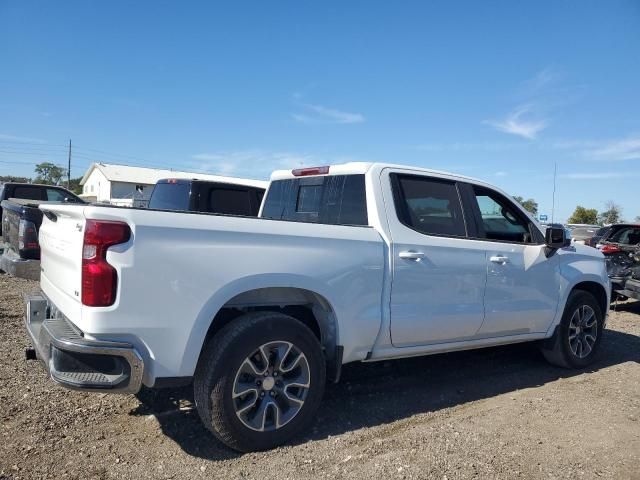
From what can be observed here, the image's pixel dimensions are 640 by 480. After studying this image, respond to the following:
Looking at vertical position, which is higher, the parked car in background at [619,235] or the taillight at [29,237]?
the parked car in background at [619,235]

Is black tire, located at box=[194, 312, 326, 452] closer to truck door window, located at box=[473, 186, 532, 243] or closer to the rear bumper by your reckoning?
the rear bumper

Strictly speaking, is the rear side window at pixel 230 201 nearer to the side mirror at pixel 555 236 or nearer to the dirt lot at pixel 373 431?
the dirt lot at pixel 373 431

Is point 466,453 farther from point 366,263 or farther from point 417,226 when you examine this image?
point 417,226

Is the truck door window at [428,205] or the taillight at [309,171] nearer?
the truck door window at [428,205]

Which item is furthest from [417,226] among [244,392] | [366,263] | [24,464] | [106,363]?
[24,464]

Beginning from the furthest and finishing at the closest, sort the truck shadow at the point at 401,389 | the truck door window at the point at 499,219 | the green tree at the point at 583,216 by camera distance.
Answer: the green tree at the point at 583,216, the truck door window at the point at 499,219, the truck shadow at the point at 401,389

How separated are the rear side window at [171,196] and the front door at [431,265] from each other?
3931 millimetres

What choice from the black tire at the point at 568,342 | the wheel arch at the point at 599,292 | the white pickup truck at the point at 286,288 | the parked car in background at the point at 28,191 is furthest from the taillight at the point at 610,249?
the parked car in background at the point at 28,191

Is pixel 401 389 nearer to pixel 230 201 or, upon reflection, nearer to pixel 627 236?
pixel 230 201

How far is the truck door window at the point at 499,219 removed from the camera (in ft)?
16.0

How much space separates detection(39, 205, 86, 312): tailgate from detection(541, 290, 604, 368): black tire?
183 inches

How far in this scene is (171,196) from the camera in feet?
25.2

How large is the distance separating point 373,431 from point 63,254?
8.14ft

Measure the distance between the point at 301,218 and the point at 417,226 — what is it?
3.65ft
